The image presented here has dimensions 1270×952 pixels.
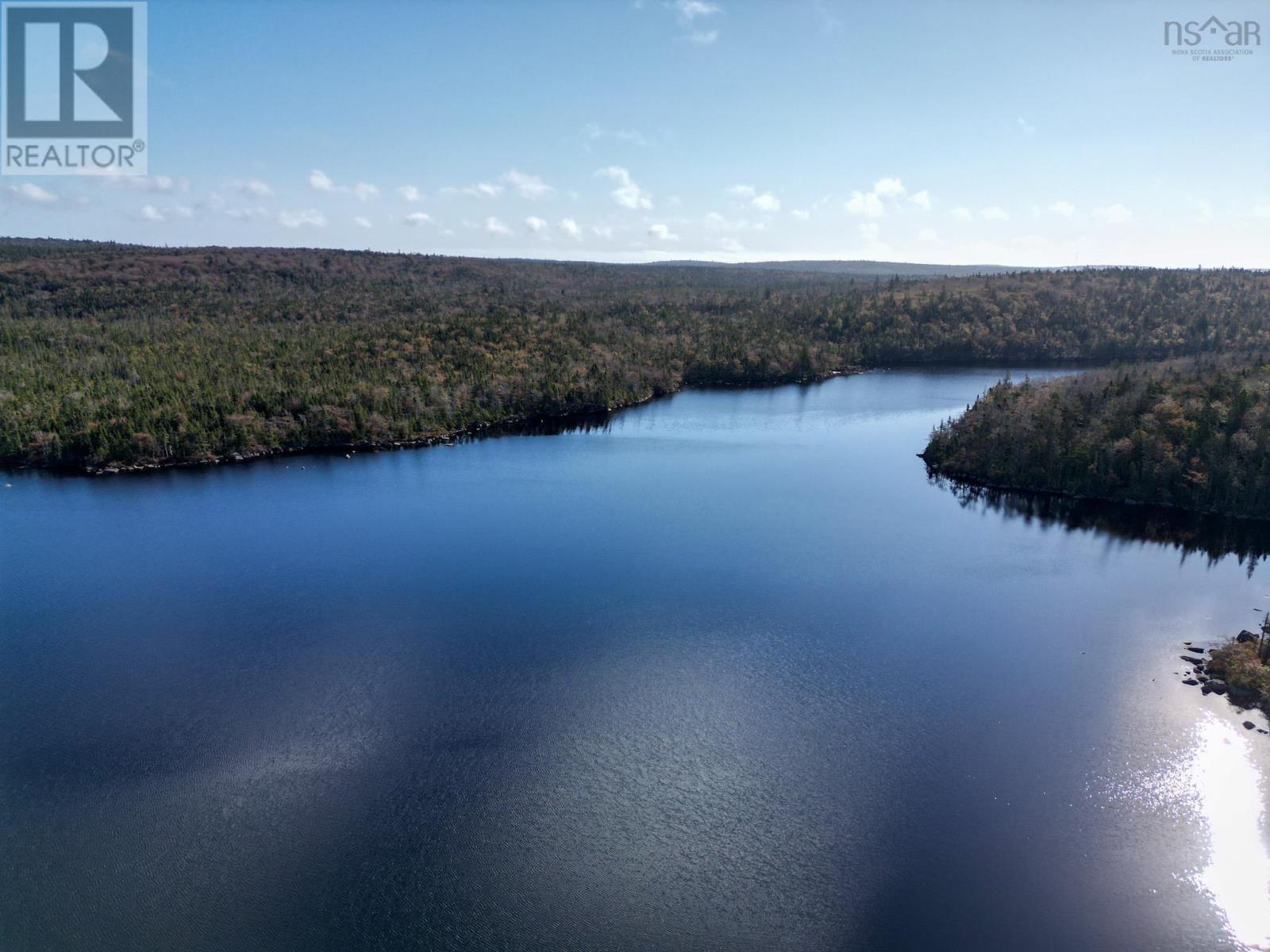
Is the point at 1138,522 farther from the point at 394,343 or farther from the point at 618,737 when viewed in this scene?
the point at 394,343

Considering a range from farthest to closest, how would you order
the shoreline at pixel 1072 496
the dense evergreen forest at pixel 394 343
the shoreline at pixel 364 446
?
the dense evergreen forest at pixel 394 343
the shoreline at pixel 364 446
the shoreline at pixel 1072 496

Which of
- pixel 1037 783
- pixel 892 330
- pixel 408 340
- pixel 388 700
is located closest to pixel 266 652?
pixel 388 700

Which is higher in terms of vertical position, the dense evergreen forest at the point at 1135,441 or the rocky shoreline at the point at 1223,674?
the dense evergreen forest at the point at 1135,441

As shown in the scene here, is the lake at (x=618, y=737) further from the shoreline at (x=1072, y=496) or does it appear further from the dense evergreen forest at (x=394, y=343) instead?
the dense evergreen forest at (x=394, y=343)

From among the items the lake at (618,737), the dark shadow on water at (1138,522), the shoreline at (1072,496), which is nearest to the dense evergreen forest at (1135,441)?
the shoreline at (1072,496)

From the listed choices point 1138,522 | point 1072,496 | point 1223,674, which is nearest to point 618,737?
point 1223,674

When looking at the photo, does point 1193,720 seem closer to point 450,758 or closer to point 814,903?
point 814,903
